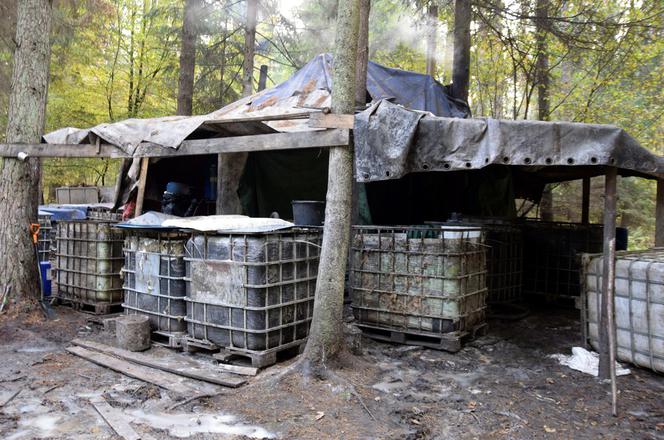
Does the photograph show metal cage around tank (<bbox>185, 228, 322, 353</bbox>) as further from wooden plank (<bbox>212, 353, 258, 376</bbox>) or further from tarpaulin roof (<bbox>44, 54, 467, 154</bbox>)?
tarpaulin roof (<bbox>44, 54, 467, 154</bbox>)

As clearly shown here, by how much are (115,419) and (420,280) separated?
385cm

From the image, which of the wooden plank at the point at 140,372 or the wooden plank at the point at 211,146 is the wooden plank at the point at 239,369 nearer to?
the wooden plank at the point at 140,372

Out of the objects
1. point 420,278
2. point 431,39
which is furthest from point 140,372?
point 431,39

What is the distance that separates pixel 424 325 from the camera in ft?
20.9

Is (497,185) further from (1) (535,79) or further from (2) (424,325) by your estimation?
(2) (424,325)

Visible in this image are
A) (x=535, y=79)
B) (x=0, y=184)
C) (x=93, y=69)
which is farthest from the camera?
(x=93, y=69)

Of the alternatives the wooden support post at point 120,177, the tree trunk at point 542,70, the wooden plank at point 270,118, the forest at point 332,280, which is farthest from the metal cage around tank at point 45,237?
the tree trunk at point 542,70

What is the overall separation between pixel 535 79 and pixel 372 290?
8.85 metres

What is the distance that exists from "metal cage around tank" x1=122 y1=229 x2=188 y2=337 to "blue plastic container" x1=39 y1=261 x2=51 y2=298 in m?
2.80

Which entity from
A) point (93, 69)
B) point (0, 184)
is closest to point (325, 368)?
point (0, 184)

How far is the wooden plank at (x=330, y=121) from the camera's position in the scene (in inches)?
205

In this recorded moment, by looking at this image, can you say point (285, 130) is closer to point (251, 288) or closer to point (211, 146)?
point (211, 146)

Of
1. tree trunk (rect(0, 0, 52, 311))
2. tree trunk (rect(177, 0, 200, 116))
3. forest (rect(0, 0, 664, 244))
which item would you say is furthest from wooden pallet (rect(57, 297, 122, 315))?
tree trunk (rect(177, 0, 200, 116))

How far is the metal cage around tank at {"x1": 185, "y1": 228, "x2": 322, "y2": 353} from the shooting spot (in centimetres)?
542
